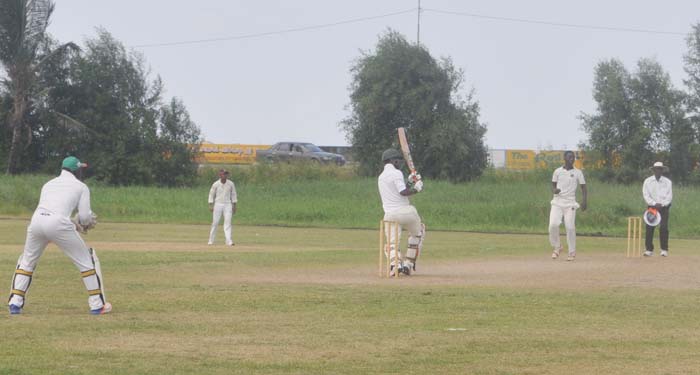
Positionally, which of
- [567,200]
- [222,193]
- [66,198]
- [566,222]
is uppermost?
[66,198]

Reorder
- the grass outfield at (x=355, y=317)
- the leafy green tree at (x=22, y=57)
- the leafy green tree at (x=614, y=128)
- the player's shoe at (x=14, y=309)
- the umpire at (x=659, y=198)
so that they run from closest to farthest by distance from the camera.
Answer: the grass outfield at (x=355, y=317)
the player's shoe at (x=14, y=309)
the umpire at (x=659, y=198)
the leafy green tree at (x=22, y=57)
the leafy green tree at (x=614, y=128)

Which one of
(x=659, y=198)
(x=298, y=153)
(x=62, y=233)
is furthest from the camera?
(x=298, y=153)

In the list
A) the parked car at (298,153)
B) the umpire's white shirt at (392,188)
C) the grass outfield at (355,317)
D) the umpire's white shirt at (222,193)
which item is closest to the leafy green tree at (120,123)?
the parked car at (298,153)

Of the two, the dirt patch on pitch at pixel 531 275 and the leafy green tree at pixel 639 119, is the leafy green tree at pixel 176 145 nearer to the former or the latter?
the leafy green tree at pixel 639 119

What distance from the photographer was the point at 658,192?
926 inches

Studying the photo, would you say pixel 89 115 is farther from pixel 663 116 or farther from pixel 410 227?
pixel 410 227

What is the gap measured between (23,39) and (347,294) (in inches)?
1664

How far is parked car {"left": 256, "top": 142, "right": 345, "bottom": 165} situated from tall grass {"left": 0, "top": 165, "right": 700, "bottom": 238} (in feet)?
33.6

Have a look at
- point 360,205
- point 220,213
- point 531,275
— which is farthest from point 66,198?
point 360,205

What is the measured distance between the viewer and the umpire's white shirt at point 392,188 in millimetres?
17875

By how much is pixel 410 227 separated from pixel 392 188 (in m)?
0.66

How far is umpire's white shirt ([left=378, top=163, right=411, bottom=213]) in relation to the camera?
58.6 ft

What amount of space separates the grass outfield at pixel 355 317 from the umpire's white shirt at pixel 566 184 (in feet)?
3.82

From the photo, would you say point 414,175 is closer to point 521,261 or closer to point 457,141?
point 521,261
